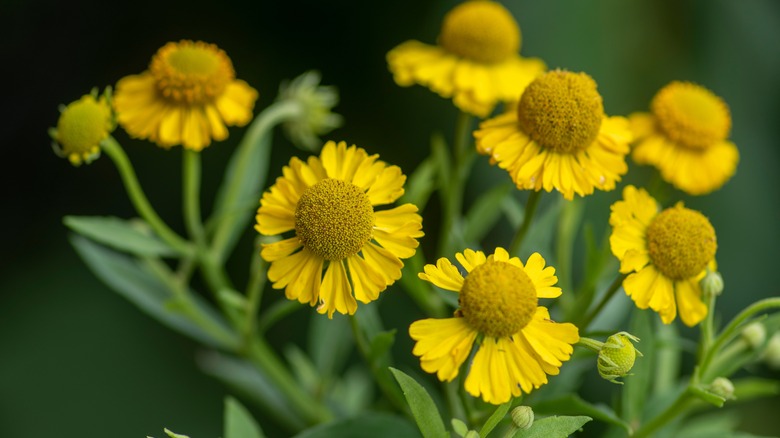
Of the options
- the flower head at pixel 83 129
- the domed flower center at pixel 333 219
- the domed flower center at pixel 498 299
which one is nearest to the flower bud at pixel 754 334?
the domed flower center at pixel 498 299

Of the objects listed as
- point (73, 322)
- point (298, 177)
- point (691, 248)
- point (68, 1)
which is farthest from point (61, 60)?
point (691, 248)

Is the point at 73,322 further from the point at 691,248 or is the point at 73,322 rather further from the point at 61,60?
the point at 691,248

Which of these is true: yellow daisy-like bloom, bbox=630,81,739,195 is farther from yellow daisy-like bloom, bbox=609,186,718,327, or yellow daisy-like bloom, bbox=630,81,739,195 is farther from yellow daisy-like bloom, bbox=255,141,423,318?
yellow daisy-like bloom, bbox=255,141,423,318

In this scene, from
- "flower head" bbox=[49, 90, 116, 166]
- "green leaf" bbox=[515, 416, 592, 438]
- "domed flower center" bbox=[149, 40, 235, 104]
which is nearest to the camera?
"green leaf" bbox=[515, 416, 592, 438]

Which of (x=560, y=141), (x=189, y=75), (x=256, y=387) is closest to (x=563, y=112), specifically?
(x=560, y=141)

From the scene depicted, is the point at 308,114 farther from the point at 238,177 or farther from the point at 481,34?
the point at 481,34

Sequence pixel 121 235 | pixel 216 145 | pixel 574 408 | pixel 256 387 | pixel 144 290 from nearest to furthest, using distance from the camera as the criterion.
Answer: pixel 574 408 → pixel 121 235 → pixel 144 290 → pixel 256 387 → pixel 216 145

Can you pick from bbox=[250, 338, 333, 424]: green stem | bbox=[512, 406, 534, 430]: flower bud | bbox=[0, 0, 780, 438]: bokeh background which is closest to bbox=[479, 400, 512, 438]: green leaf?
bbox=[512, 406, 534, 430]: flower bud
